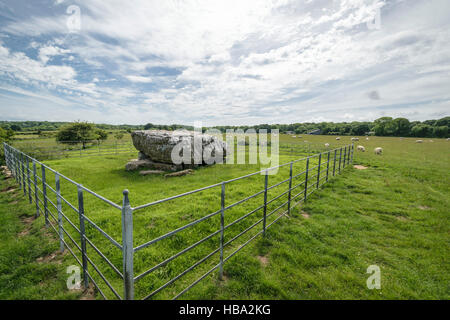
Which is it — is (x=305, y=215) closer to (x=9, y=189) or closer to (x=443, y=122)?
(x=9, y=189)

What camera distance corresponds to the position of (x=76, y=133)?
21672 mm

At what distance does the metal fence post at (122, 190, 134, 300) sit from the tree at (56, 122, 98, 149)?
24498mm

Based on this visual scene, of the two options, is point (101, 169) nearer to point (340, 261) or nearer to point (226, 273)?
point (226, 273)

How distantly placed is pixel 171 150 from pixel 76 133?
60.3 feet

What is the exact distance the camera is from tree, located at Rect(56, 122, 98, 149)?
21.7 metres

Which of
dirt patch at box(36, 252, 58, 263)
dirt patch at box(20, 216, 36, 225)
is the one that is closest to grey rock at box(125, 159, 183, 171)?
dirt patch at box(20, 216, 36, 225)

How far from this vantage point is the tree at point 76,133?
21719 mm

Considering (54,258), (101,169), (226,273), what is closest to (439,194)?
(226,273)

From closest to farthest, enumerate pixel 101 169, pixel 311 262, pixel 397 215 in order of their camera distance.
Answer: pixel 311 262 < pixel 397 215 < pixel 101 169

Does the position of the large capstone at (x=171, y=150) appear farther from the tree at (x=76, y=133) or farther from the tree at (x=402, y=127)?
the tree at (x=402, y=127)

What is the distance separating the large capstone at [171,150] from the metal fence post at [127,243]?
8593 millimetres

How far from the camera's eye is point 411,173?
962 cm

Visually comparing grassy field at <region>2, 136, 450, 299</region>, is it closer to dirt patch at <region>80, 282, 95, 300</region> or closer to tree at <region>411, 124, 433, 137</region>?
dirt patch at <region>80, 282, 95, 300</region>
